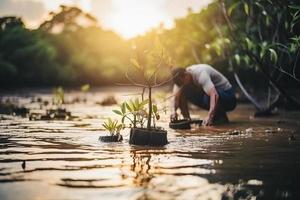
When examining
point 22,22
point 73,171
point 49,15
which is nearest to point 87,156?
point 73,171

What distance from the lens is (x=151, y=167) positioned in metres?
4.59

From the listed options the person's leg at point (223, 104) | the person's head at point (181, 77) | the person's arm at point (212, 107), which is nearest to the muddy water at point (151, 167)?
the person's arm at point (212, 107)

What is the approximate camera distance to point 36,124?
9008 mm

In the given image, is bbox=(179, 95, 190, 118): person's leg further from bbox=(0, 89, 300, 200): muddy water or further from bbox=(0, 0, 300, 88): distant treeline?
bbox=(0, 89, 300, 200): muddy water

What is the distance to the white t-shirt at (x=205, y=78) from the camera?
8570 mm

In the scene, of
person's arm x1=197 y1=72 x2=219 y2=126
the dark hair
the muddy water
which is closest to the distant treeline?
the dark hair

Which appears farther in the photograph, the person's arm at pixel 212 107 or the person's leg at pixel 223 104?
the person's leg at pixel 223 104

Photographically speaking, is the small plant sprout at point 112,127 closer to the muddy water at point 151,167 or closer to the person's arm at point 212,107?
the muddy water at point 151,167

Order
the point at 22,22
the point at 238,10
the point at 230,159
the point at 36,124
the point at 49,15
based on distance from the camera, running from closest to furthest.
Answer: the point at 230,159, the point at 36,124, the point at 238,10, the point at 22,22, the point at 49,15

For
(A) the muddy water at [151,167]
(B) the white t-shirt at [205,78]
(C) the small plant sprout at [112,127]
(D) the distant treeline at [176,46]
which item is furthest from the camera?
(D) the distant treeline at [176,46]

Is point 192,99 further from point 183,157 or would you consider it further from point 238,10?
point 238,10

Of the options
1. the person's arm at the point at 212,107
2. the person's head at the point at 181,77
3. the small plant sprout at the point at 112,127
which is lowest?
the small plant sprout at the point at 112,127

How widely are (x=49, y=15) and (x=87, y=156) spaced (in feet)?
193

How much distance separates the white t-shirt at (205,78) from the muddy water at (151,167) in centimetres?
149
